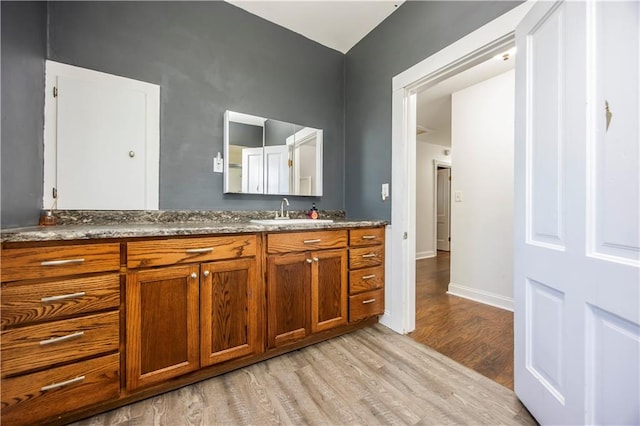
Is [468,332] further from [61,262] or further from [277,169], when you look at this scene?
[61,262]

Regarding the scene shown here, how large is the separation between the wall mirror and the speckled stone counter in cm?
24

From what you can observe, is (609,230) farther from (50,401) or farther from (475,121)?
(475,121)

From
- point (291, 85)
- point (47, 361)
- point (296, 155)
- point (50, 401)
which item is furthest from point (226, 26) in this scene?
point (50, 401)

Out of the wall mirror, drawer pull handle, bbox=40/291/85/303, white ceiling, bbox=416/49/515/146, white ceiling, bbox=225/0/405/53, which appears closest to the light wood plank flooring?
drawer pull handle, bbox=40/291/85/303

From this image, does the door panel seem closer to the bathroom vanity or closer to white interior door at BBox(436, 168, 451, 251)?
the bathroom vanity

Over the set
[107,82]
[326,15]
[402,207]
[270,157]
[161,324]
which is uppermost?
[326,15]

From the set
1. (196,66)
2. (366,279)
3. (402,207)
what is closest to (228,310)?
(366,279)

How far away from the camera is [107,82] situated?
1.63 m

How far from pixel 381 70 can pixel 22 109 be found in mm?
2313

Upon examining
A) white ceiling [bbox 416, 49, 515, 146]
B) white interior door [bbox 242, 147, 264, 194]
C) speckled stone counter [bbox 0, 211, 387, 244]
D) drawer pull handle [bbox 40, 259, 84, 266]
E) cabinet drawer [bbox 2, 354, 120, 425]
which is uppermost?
white ceiling [bbox 416, 49, 515, 146]

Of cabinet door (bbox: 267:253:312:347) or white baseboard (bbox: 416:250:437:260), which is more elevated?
cabinet door (bbox: 267:253:312:347)

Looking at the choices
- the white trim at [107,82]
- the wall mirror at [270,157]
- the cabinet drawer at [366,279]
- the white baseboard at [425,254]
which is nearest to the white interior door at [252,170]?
the wall mirror at [270,157]

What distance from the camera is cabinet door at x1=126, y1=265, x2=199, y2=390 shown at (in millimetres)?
1216

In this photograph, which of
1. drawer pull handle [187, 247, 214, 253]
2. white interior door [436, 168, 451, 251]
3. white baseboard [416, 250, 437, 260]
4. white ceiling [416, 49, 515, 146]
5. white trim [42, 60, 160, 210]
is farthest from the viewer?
white interior door [436, 168, 451, 251]
